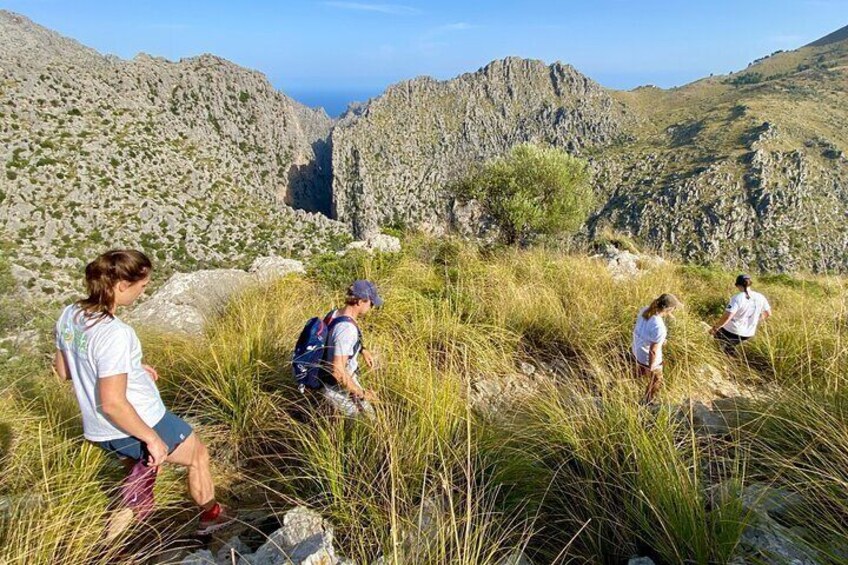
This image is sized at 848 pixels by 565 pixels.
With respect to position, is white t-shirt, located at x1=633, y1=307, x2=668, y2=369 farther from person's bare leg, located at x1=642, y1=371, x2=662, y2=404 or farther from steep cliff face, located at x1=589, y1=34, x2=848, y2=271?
steep cliff face, located at x1=589, y1=34, x2=848, y2=271

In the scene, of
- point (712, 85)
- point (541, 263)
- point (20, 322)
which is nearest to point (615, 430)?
point (541, 263)

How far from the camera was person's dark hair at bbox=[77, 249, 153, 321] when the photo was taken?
8.22 feet

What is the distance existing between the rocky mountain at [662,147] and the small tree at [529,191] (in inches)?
134

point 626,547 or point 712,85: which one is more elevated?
point 712,85

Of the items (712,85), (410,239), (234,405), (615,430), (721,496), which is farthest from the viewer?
(712,85)

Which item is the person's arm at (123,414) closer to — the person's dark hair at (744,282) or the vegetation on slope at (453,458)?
the vegetation on slope at (453,458)

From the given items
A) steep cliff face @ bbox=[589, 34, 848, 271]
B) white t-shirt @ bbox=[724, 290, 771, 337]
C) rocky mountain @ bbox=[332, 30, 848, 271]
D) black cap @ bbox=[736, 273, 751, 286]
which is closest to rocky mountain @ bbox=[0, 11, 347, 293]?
rocky mountain @ bbox=[332, 30, 848, 271]

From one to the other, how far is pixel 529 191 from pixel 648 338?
54.9 feet

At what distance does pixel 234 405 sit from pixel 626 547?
287 centimetres

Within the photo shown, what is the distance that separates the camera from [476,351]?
15.3ft

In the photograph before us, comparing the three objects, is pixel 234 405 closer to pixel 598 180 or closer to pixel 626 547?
pixel 626 547

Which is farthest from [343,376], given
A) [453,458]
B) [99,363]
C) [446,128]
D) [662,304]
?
[446,128]

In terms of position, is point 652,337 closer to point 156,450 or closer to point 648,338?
point 648,338

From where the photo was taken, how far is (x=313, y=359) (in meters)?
3.55
